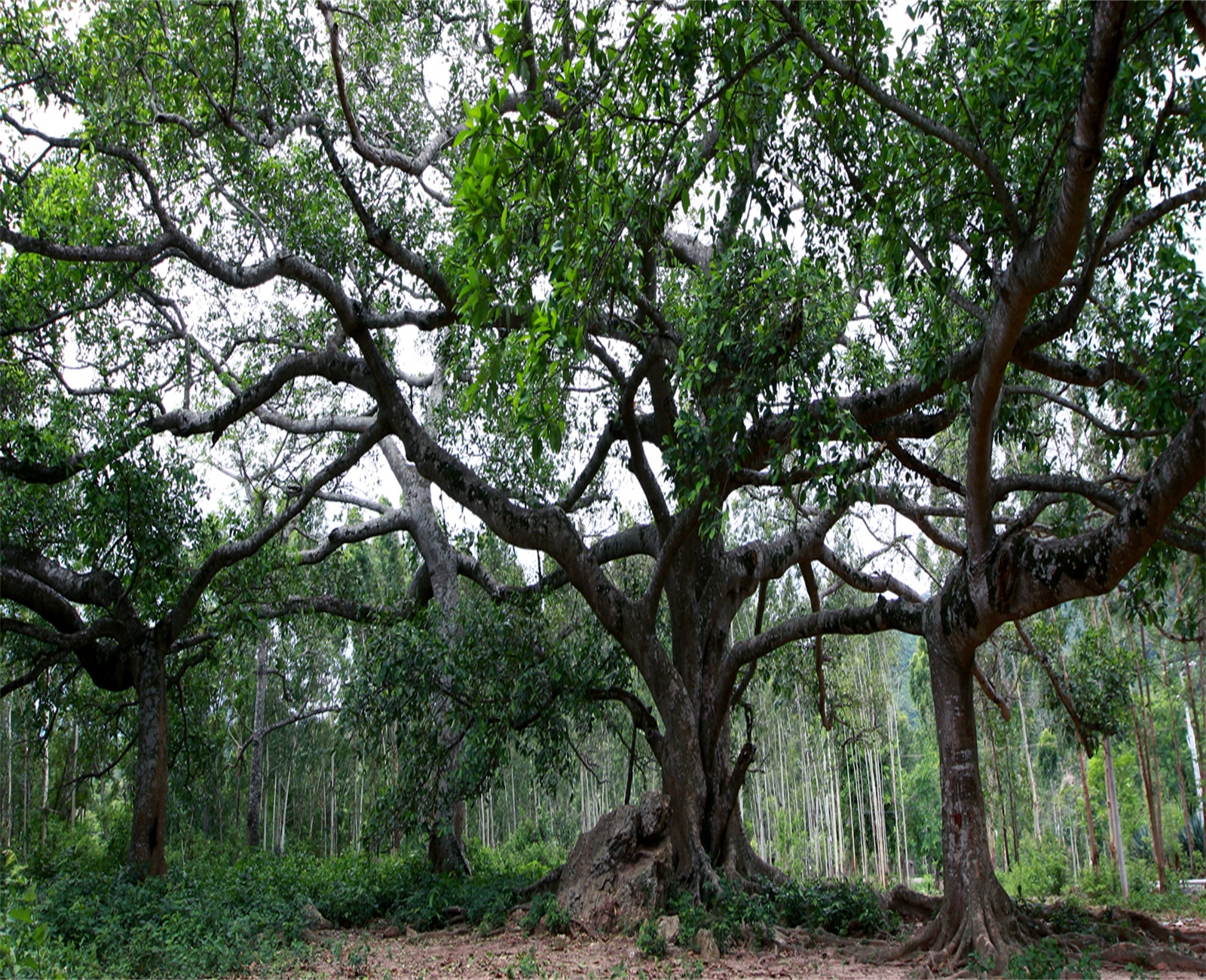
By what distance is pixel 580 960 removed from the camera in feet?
22.7

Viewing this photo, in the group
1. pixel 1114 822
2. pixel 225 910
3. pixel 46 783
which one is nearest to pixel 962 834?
pixel 225 910

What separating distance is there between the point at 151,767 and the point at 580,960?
6.51 meters

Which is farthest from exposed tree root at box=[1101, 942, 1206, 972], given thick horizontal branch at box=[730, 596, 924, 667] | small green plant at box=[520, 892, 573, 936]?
small green plant at box=[520, 892, 573, 936]

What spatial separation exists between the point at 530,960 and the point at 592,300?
15.3ft

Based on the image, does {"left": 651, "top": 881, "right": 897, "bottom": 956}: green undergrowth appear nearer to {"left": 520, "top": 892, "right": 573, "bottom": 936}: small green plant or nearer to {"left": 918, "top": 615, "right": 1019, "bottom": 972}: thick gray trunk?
{"left": 520, "top": 892, "right": 573, "bottom": 936}: small green plant

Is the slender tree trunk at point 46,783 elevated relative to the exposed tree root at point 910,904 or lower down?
elevated

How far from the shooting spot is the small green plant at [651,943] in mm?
6863

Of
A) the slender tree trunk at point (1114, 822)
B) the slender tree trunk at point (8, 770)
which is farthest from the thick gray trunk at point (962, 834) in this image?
the slender tree trunk at point (8, 770)

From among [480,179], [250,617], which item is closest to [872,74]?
[480,179]

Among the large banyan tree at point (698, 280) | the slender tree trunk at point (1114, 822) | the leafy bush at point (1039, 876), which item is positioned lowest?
the leafy bush at point (1039, 876)

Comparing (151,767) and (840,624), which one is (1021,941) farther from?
(151,767)

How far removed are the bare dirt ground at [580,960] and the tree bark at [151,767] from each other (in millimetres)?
3877

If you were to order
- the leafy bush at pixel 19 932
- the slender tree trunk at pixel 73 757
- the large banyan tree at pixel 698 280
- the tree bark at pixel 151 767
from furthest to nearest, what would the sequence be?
the slender tree trunk at pixel 73 757
the tree bark at pixel 151 767
the large banyan tree at pixel 698 280
the leafy bush at pixel 19 932

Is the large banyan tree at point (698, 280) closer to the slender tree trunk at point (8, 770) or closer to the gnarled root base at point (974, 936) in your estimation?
the gnarled root base at point (974, 936)
